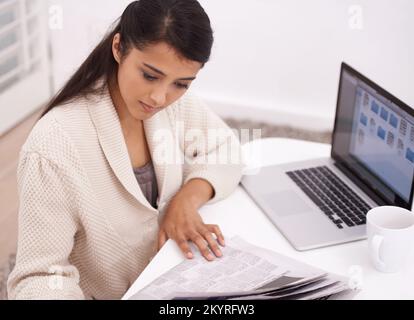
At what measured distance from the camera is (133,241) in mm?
1193

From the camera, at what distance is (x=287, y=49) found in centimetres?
283

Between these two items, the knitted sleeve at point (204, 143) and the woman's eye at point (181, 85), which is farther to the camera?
the knitted sleeve at point (204, 143)

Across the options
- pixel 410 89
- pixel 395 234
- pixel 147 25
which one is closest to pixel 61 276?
pixel 147 25

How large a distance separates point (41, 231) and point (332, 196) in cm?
59

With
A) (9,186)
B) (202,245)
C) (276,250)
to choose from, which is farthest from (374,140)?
(9,186)

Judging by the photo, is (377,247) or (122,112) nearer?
(377,247)

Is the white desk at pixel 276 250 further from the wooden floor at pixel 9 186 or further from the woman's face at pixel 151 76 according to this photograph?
the wooden floor at pixel 9 186

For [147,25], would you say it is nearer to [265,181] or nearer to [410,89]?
[265,181]

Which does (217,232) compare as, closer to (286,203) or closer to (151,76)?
(286,203)

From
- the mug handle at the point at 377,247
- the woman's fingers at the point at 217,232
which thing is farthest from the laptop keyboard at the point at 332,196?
the woman's fingers at the point at 217,232

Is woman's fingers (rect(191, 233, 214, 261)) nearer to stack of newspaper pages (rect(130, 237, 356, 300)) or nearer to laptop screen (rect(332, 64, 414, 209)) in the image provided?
stack of newspaper pages (rect(130, 237, 356, 300))

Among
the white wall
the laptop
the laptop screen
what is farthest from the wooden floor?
the laptop screen

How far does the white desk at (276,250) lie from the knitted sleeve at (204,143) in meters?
0.08

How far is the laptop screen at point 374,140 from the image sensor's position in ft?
3.67
